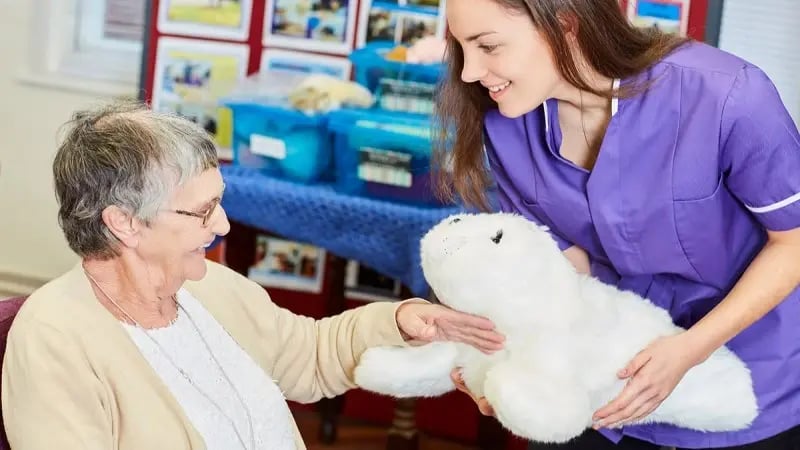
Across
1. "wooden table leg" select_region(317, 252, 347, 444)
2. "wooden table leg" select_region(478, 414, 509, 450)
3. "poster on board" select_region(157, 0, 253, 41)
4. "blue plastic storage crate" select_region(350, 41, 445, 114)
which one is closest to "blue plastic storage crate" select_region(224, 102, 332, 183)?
"blue plastic storage crate" select_region(350, 41, 445, 114)

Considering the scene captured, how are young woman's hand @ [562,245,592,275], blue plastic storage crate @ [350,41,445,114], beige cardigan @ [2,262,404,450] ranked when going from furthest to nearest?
blue plastic storage crate @ [350,41,445,114], young woman's hand @ [562,245,592,275], beige cardigan @ [2,262,404,450]

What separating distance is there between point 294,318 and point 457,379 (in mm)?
280

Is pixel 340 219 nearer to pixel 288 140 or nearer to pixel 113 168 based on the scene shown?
pixel 288 140

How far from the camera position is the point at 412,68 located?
8.38 ft

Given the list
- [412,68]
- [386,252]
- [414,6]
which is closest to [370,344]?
[386,252]

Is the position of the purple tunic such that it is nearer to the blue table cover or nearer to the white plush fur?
the white plush fur

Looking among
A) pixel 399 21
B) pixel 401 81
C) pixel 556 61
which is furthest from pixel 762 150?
pixel 399 21

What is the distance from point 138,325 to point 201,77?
6.01 feet

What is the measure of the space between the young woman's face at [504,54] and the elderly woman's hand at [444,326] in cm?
29

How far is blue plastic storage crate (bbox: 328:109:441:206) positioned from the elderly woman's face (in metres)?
1.07

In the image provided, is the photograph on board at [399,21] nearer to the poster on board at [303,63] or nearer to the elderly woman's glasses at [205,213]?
the poster on board at [303,63]

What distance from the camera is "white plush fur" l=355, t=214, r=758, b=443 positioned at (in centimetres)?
138

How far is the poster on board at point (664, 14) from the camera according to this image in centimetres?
272

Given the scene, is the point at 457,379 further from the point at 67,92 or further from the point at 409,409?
the point at 67,92
